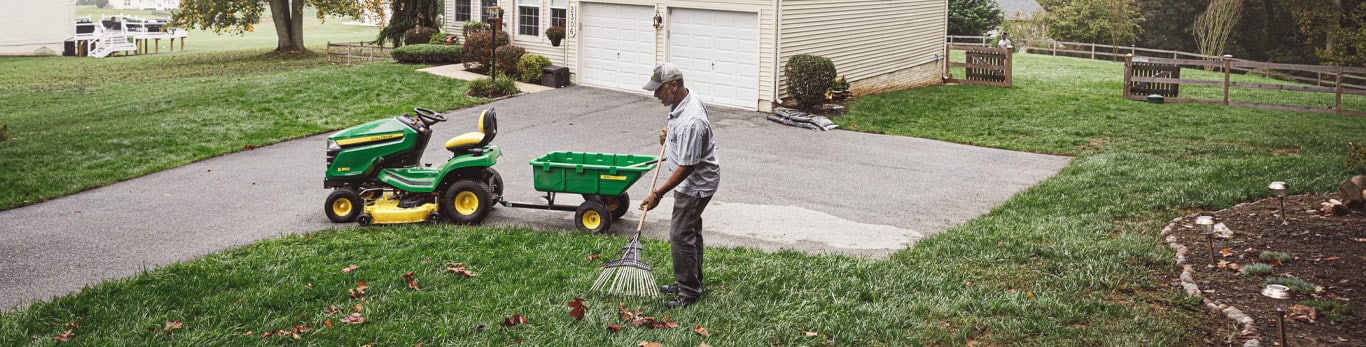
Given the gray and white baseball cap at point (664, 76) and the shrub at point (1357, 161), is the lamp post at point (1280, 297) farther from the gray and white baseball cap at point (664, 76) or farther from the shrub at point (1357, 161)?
the shrub at point (1357, 161)

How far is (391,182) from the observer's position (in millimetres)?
9984

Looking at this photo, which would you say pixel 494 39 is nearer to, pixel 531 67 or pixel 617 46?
pixel 531 67

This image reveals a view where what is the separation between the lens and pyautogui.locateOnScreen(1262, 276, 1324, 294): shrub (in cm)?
668

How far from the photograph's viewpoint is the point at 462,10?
87.7ft

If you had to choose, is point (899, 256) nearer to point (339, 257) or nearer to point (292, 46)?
point (339, 257)

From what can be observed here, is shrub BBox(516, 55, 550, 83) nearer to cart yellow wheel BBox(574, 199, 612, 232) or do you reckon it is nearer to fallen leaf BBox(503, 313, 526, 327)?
cart yellow wheel BBox(574, 199, 612, 232)

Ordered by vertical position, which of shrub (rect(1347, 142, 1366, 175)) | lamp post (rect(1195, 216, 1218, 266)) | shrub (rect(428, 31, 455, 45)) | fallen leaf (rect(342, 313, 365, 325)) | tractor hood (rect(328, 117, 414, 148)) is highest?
shrub (rect(428, 31, 455, 45))

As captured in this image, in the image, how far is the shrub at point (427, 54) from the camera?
82.9 ft

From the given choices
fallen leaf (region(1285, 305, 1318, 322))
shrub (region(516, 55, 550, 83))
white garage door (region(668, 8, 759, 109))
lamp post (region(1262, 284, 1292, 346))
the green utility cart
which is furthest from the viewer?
shrub (region(516, 55, 550, 83))

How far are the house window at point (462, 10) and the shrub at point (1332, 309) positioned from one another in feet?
74.4

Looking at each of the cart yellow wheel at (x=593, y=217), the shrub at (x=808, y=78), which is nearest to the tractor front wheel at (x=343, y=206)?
the cart yellow wheel at (x=593, y=217)

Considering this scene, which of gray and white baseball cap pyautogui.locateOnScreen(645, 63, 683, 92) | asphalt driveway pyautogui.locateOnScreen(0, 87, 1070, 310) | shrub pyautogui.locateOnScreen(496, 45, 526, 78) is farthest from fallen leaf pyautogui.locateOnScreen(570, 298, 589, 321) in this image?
shrub pyautogui.locateOnScreen(496, 45, 526, 78)

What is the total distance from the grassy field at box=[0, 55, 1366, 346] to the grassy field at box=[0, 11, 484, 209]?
18.4ft

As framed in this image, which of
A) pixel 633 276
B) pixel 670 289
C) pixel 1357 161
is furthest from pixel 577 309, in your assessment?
pixel 1357 161
